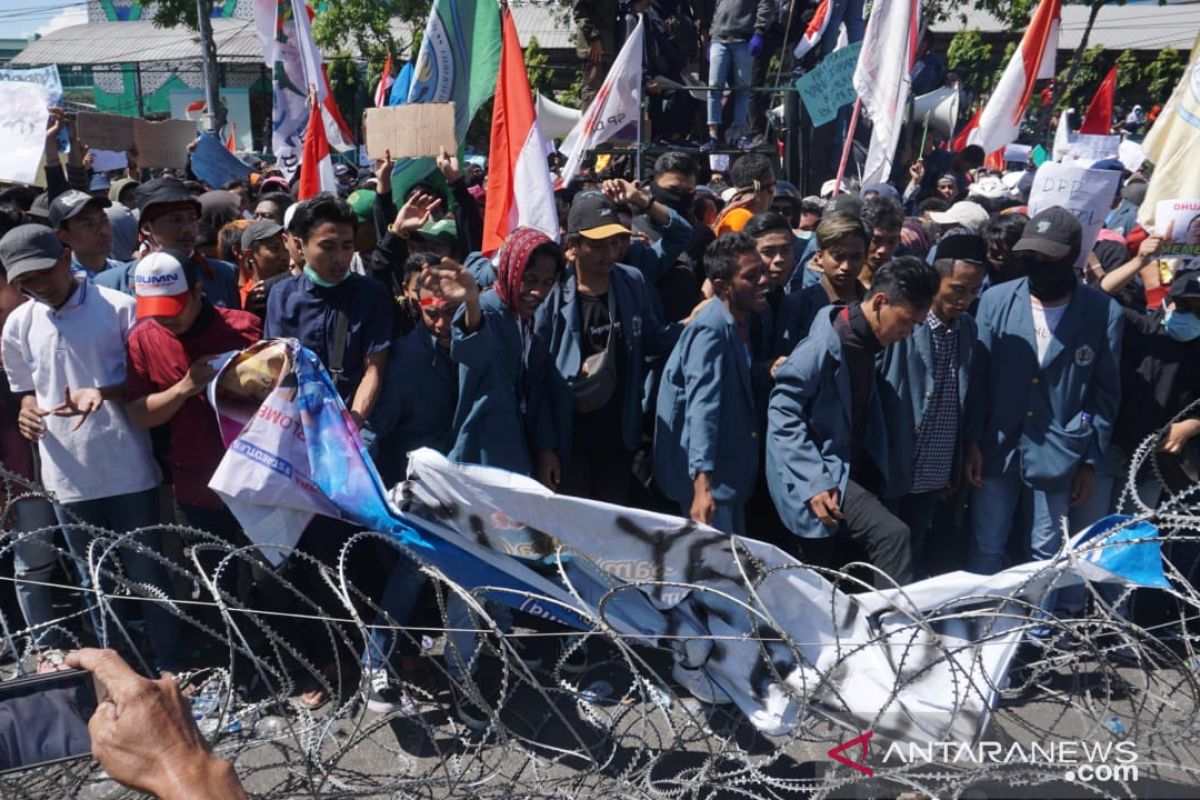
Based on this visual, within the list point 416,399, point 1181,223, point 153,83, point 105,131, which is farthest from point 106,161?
point 153,83

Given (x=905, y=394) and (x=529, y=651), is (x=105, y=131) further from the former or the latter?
(x=905, y=394)

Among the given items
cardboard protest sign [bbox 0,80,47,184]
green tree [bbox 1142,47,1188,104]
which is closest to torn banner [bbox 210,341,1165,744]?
cardboard protest sign [bbox 0,80,47,184]

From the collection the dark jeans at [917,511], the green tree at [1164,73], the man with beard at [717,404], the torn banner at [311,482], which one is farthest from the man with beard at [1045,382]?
the green tree at [1164,73]

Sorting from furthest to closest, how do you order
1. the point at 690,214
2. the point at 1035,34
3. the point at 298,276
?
the point at 1035,34 → the point at 690,214 → the point at 298,276

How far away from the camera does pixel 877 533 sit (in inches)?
167

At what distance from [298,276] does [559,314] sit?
3.70 feet

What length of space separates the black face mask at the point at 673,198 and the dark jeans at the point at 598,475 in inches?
65.8

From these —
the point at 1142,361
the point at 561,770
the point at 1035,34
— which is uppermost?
the point at 1035,34

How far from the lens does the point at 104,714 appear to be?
196cm

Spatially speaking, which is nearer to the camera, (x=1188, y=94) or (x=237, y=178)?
(x=1188, y=94)

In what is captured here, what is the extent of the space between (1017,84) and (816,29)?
2.54 meters

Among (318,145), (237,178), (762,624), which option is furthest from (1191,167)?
(237,178)

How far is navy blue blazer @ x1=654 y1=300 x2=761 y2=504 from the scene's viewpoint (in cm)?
434

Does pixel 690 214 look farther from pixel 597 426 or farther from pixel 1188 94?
pixel 1188 94
